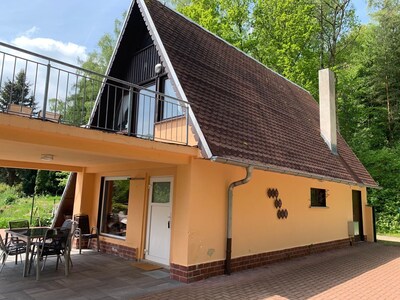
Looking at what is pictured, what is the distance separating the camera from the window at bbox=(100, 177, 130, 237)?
9.50 meters

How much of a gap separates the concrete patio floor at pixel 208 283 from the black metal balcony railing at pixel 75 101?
3131mm

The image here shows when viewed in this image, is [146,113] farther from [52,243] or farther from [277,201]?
[277,201]

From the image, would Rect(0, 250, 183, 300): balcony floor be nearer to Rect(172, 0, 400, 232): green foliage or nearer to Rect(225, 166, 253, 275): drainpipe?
Rect(225, 166, 253, 275): drainpipe

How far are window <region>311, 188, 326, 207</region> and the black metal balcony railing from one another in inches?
241

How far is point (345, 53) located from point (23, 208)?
89.4ft

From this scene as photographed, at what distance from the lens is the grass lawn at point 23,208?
18794mm

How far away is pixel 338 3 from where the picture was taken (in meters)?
22.3

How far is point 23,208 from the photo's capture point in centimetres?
2262

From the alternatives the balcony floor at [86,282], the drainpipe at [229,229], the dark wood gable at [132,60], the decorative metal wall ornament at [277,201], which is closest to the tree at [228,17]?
the dark wood gable at [132,60]

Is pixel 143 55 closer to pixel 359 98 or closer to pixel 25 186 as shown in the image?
pixel 359 98

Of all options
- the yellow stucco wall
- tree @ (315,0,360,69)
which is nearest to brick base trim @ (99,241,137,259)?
the yellow stucco wall

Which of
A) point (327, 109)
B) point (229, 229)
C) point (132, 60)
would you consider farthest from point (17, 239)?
point (327, 109)

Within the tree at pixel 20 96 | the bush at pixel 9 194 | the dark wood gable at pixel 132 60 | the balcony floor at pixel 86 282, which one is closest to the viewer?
the tree at pixel 20 96

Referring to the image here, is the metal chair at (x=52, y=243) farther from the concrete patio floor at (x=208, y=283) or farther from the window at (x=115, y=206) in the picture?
the window at (x=115, y=206)
